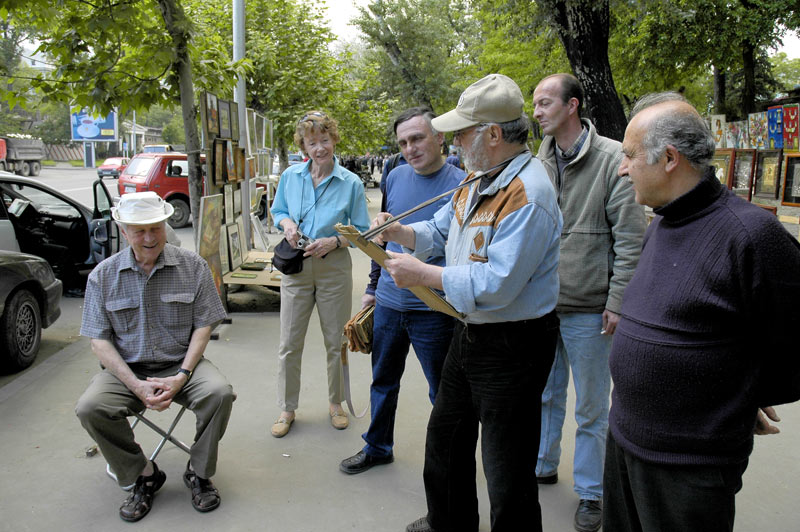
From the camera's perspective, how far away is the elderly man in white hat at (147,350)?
10.0 feet

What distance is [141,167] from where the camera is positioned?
50.5ft

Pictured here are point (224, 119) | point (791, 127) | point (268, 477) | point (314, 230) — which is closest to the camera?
point (268, 477)

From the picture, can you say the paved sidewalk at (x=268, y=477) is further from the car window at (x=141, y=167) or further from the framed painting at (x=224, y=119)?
the car window at (x=141, y=167)

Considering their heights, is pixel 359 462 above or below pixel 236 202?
below

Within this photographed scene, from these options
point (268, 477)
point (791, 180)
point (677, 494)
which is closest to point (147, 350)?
point (268, 477)

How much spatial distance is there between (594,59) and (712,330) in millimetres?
7679

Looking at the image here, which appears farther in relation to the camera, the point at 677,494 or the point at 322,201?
the point at 322,201

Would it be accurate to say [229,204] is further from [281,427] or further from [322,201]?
[281,427]

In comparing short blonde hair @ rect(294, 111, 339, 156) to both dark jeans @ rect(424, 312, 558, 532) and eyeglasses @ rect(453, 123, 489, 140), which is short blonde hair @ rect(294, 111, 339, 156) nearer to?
eyeglasses @ rect(453, 123, 489, 140)

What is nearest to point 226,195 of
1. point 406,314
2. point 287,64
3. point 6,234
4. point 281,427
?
point 6,234

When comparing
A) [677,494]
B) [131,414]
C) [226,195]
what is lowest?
[131,414]

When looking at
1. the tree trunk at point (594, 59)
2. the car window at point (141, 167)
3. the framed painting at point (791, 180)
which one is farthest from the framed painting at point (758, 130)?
the car window at point (141, 167)

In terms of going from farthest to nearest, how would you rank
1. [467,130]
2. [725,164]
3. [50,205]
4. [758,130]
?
1. [50,205]
2. [758,130]
3. [725,164]
4. [467,130]

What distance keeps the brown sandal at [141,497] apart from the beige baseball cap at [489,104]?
2.43 metres
